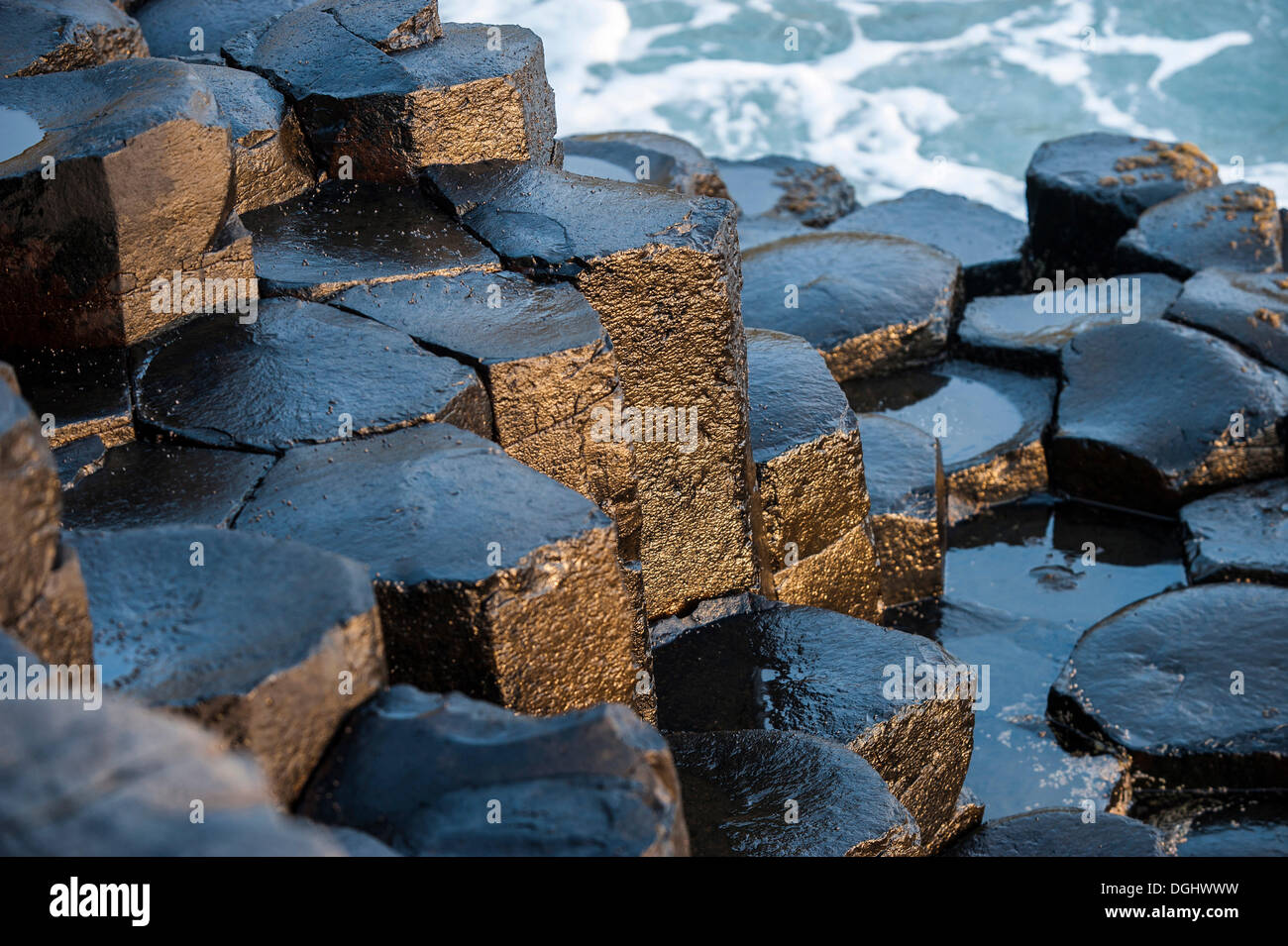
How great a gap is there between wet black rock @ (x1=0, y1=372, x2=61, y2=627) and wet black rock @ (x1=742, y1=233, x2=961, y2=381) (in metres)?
5.02

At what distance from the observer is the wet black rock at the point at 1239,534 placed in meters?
5.59

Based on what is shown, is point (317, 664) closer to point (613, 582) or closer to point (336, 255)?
point (613, 582)

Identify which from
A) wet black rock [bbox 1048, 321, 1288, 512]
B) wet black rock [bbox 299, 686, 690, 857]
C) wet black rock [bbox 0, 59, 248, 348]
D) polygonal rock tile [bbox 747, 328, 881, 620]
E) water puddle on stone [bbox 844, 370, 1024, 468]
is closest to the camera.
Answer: wet black rock [bbox 299, 686, 690, 857]

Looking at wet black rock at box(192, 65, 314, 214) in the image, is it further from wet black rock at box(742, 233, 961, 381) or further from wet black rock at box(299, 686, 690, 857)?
wet black rock at box(742, 233, 961, 381)

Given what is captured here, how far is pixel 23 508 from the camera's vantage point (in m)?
1.54

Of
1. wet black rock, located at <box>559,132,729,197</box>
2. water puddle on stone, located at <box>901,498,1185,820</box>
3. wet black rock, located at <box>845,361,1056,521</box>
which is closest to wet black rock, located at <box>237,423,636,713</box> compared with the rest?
water puddle on stone, located at <box>901,498,1185,820</box>

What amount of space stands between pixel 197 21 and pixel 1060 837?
4.48 meters

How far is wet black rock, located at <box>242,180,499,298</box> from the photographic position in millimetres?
3504

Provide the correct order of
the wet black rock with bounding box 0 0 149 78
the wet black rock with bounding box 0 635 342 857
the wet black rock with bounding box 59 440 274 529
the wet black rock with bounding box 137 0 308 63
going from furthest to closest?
the wet black rock with bounding box 137 0 308 63 → the wet black rock with bounding box 0 0 149 78 → the wet black rock with bounding box 59 440 274 529 → the wet black rock with bounding box 0 635 342 857

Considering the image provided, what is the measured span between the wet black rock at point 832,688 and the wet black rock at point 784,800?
0.27 meters

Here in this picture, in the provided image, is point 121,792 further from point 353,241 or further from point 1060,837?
point 1060,837

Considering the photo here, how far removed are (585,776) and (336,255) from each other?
89.8 inches

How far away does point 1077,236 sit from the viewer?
809 centimetres
